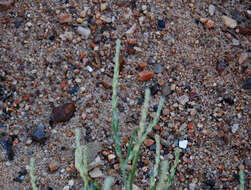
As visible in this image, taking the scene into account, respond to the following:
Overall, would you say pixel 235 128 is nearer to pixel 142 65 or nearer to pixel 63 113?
pixel 142 65

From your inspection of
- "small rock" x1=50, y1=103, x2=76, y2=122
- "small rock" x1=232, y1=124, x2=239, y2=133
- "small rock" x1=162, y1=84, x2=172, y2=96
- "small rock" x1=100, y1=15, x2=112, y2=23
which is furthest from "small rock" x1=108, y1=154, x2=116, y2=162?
"small rock" x1=100, y1=15, x2=112, y2=23

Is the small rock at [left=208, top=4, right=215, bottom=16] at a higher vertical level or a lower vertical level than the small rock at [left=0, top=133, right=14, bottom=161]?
higher

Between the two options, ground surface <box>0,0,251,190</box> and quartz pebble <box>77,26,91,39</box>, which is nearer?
ground surface <box>0,0,251,190</box>

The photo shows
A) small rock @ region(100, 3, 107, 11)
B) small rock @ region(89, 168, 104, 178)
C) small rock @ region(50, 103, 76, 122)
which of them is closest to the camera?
small rock @ region(89, 168, 104, 178)

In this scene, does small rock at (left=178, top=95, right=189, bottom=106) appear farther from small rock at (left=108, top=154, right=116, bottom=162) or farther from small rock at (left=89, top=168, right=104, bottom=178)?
small rock at (left=89, top=168, right=104, bottom=178)

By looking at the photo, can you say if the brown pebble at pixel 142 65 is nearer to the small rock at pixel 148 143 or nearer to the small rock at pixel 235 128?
the small rock at pixel 148 143

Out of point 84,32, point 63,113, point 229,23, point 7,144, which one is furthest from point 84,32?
point 229,23
